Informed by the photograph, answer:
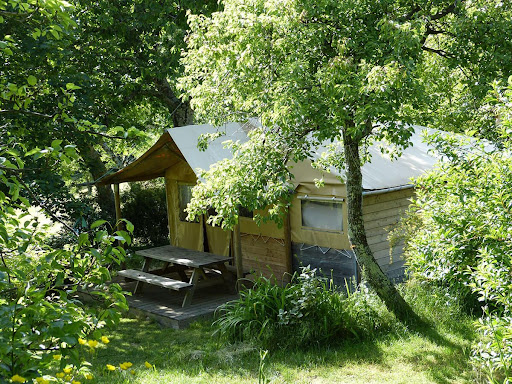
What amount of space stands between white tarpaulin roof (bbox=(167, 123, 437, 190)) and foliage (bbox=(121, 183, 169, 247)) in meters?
5.51

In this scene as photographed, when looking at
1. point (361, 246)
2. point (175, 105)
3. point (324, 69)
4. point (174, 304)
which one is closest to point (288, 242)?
point (174, 304)

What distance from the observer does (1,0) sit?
2.79 meters

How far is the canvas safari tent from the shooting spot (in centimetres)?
904

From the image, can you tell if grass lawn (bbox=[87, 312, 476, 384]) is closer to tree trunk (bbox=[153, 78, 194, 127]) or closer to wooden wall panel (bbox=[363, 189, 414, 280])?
wooden wall panel (bbox=[363, 189, 414, 280])

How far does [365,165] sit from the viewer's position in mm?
9359

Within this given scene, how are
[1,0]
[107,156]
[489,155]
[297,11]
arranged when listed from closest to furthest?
1. [1,0]
2. [489,155]
3. [297,11]
4. [107,156]

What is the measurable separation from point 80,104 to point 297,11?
14.8 feet

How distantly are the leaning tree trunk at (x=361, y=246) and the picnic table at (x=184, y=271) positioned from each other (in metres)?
2.91

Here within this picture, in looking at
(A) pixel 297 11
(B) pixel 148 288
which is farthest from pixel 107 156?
(A) pixel 297 11

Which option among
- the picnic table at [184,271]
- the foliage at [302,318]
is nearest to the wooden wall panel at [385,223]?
the foliage at [302,318]

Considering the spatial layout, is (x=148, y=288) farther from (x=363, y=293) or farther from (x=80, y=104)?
(x=363, y=293)

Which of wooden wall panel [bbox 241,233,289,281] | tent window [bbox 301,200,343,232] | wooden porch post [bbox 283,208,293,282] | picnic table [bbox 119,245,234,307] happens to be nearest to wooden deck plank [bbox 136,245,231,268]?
picnic table [bbox 119,245,234,307]

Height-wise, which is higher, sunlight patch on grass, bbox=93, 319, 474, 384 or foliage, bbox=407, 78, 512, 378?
foliage, bbox=407, 78, 512, 378

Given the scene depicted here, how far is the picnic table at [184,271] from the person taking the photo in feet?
30.2
